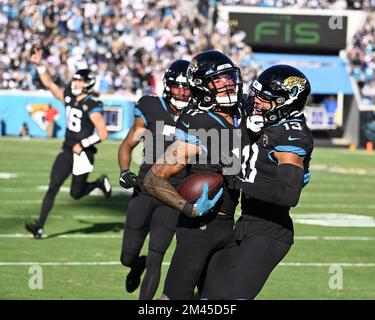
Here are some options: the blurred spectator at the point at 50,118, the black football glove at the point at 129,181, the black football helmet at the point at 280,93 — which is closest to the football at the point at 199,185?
the black football helmet at the point at 280,93

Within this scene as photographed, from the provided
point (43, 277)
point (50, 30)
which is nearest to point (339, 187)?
point (43, 277)

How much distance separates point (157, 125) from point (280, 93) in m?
1.94

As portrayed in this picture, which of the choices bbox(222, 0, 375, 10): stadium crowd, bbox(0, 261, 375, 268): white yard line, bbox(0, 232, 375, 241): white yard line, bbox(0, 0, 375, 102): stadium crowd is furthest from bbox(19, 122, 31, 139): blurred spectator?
bbox(0, 261, 375, 268): white yard line

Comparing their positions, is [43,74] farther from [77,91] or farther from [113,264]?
[113,264]

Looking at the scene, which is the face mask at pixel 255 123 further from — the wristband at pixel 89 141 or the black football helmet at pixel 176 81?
the wristband at pixel 89 141

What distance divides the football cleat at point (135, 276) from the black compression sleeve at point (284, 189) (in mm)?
2073

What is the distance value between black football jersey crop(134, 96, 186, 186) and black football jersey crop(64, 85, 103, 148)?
254cm

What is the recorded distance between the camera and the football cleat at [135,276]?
6.50 metres

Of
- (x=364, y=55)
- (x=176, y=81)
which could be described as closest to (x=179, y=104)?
(x=176, y=81)

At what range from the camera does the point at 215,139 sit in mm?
4676

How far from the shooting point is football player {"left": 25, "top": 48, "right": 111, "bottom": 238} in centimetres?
891

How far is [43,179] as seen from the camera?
45.7 ft
